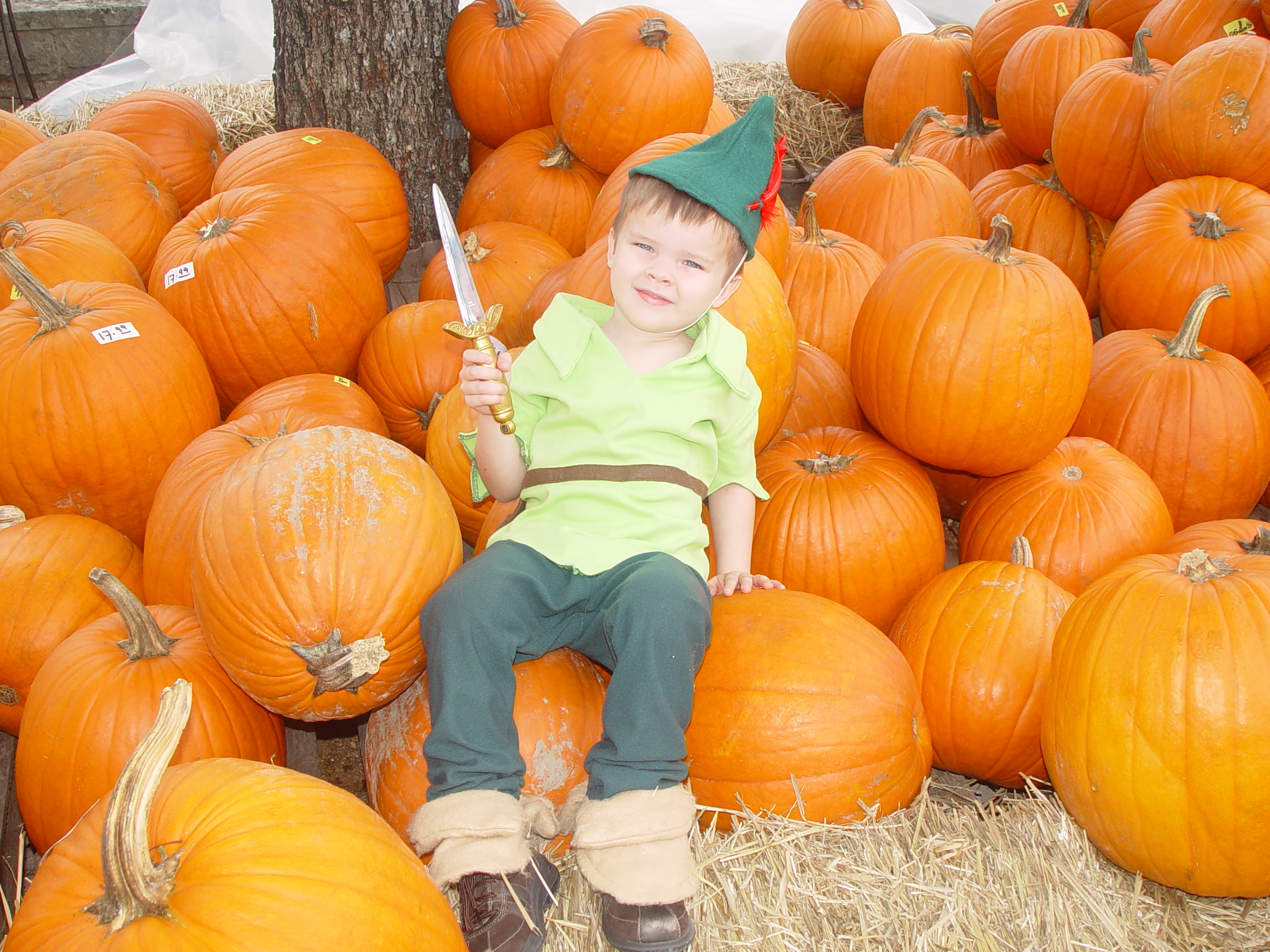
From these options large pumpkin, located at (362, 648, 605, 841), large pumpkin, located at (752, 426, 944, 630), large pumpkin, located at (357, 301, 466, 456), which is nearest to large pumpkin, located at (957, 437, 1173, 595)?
large pumpkin, located at (752, 426, 944, 630)

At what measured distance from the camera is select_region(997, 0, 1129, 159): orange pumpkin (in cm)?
441

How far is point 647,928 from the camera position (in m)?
1.82

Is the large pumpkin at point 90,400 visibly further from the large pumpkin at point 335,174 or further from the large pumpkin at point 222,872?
the large pumpkin at point 222,872

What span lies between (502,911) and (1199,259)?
318cm

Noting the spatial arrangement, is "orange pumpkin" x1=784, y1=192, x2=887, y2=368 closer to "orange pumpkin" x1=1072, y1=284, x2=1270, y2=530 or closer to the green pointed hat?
"orange pumpkin" x1=1072, y1=284, x2=1270, y2=530

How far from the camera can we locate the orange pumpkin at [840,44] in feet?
19.0

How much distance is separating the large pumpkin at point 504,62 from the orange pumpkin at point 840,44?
1978 mm

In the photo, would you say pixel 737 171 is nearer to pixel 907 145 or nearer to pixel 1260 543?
pixel 1260 543

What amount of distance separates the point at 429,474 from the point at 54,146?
2.76 metres

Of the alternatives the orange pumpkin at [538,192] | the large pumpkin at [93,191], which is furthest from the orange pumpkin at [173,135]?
the orange pumpkin at [538,192]

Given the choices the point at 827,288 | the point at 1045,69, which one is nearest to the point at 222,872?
the point at 827,288

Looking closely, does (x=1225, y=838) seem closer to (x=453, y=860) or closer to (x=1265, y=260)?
(x=453, y=860)

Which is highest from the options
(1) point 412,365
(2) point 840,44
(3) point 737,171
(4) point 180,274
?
(3) point 737,171

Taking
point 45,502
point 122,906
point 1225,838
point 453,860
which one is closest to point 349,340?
point 45,502
